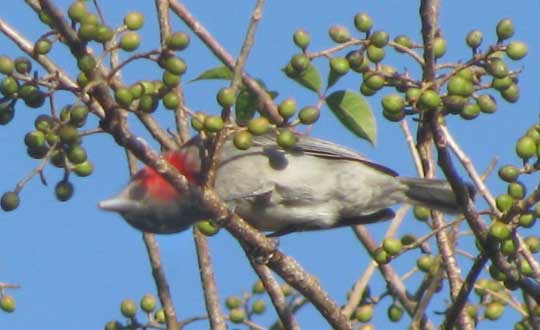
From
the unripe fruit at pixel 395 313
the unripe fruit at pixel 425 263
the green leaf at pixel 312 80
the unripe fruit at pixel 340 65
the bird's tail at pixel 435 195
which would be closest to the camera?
the unripe fruit at pixel 340 65

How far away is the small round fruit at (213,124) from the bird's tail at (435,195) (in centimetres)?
241

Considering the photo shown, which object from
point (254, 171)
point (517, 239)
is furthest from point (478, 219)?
point (254, 171)

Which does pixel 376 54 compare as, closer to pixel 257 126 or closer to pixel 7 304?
pixel 257 126

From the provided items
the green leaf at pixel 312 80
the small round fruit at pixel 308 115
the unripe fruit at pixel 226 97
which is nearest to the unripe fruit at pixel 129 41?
the unripe fruit at pixel 226 97

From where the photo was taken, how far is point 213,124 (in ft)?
12.9

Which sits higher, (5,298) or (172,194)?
(172,194)

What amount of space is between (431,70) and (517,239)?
0.72 m

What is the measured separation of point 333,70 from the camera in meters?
4.46

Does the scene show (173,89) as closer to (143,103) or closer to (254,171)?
(143,103)

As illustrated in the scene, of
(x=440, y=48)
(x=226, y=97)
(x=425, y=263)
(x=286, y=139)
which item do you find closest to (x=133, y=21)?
(x=226, y=97)

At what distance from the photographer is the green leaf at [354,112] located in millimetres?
5016

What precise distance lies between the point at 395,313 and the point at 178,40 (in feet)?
7.77

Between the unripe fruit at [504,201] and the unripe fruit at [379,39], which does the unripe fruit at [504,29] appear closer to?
the unripe fruit at [379,39]

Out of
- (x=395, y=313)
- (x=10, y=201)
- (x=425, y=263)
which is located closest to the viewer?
(x=10, y=201)
